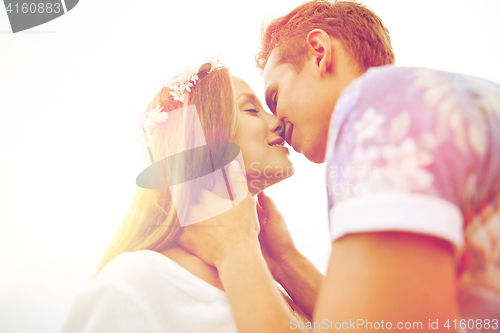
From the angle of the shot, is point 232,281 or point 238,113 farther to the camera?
point 238,113

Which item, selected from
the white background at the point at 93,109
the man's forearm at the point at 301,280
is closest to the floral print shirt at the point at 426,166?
the man's forearm at the point at 301,280

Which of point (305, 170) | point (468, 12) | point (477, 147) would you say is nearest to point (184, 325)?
point (477, 147)

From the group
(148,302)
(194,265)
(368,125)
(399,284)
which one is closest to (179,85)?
(194,265)

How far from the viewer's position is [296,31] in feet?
3.78

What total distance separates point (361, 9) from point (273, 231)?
3.06ft

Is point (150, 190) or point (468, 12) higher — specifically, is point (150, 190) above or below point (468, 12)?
below

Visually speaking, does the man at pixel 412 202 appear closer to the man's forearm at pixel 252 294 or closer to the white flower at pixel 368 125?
the white flower at pixel 368 125

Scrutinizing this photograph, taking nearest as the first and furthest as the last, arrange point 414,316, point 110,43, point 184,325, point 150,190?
point 414,316
point 184,325
point 150,190
point 110,43

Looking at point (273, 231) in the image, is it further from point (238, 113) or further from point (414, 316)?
point (414, 316)

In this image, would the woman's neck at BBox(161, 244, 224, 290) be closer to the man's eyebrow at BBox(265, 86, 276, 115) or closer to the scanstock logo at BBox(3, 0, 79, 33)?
the man's eyebrow at BBox(265, 86, 276, 115)

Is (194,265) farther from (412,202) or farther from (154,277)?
(412,202)

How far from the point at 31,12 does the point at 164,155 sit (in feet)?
3.12

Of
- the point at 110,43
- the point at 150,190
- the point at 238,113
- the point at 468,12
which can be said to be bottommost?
the point at 150,190

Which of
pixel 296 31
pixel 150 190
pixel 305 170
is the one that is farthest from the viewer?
pixel 305 170
